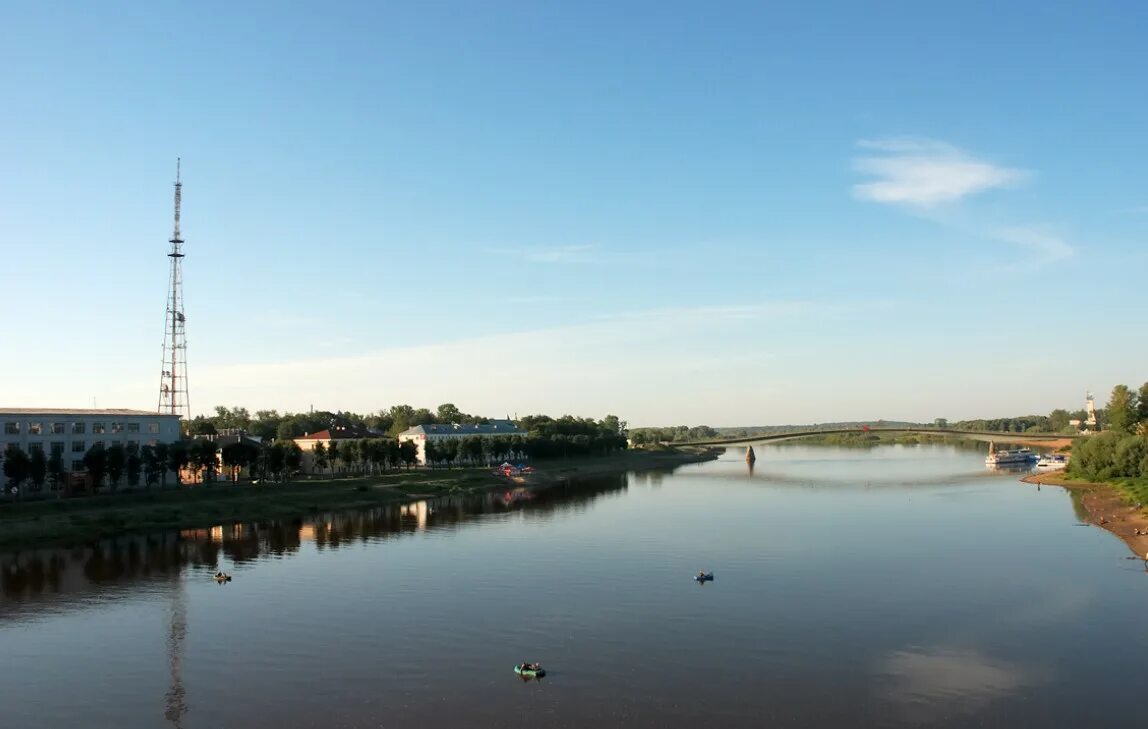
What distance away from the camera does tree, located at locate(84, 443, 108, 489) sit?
84500 mm

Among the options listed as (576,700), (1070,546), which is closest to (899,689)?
(576,700)

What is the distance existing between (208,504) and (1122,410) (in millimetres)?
131319

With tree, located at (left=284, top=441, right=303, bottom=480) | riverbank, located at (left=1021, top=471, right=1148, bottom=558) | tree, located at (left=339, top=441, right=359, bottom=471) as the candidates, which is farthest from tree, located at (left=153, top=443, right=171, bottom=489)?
riverbank, located at (left=1021, top=471, right=1148, bottom=558)

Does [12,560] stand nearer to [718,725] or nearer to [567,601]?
[567,601]

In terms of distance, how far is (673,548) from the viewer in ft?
201

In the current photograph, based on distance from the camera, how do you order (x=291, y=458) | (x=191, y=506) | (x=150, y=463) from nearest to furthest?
(x=191, y=506) → (x=150, y=463) → (x=291, y=458)

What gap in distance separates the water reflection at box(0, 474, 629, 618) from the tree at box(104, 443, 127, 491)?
1495 centimetres

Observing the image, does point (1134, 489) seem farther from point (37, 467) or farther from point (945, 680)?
point (37, 467)

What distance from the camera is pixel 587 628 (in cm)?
3856

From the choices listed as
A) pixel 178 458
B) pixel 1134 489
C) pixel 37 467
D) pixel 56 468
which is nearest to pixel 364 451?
pixel 178 458

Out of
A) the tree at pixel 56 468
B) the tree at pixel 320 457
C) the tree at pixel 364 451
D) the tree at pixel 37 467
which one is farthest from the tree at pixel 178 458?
the tree at pixel 364 451

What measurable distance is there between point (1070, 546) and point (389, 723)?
51.7 meters

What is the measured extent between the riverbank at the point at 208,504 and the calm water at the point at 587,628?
4.18 metres

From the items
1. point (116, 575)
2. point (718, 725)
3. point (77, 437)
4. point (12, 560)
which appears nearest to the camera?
point (718, 725)
